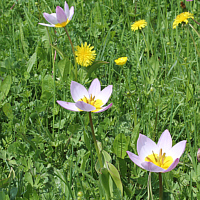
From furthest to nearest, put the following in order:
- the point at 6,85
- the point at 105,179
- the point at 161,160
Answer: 1. the point at 6,85
2. the point at 105,179
3. the point at 161,160

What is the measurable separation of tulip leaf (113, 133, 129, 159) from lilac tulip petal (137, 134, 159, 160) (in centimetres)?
34

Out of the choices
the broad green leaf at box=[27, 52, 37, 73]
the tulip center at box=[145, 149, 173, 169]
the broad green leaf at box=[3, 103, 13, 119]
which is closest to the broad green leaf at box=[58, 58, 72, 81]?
the broad green leaf at box=[27, 52, 37, 73]

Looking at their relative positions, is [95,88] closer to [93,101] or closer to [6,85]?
[93,101]

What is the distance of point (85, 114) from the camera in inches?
72.9

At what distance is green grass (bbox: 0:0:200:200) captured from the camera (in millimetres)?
1482

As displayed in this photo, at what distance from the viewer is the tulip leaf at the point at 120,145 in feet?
5.02

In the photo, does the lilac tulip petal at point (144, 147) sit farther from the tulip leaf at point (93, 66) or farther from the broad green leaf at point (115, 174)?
the tulip leaf at point (93, 66)

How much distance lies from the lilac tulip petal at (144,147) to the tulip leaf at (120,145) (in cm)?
34

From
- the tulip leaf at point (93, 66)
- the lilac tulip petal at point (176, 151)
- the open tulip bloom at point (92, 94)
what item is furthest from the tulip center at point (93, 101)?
the tulip leaf at point (93, 66)

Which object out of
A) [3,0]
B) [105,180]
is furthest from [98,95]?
[3,0]

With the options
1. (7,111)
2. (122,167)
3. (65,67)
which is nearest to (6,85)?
(7,111)

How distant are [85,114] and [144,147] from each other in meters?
0.74

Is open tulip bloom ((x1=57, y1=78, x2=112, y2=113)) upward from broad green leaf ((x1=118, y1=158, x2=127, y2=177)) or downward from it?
upward

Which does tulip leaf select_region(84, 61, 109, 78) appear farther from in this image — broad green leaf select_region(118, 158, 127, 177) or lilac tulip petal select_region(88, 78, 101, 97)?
broad green leaf select_region(118, 158, 127, 177)
